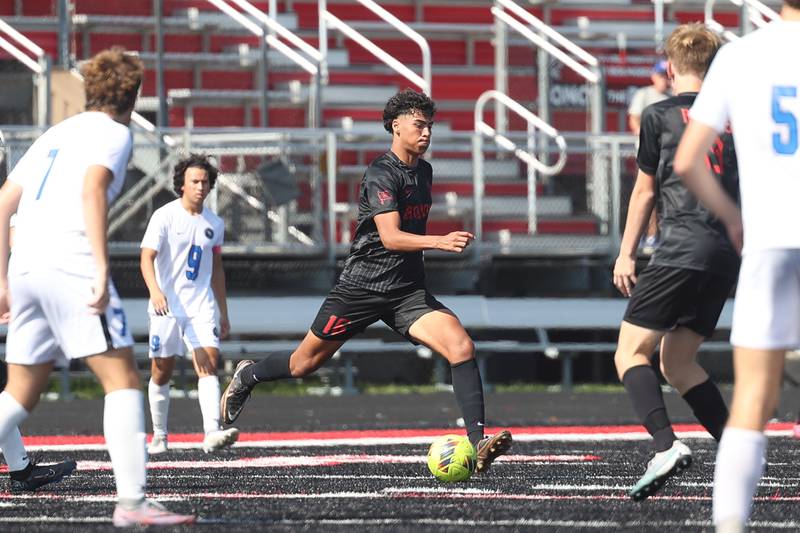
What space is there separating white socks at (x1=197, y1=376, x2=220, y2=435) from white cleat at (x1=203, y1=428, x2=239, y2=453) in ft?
1.01

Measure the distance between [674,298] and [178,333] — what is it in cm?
465

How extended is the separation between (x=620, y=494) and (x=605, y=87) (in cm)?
1331

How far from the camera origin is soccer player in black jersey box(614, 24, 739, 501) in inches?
295

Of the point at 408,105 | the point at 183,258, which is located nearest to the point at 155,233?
the point at 183,258

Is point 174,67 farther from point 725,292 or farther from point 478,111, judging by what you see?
point 725,292

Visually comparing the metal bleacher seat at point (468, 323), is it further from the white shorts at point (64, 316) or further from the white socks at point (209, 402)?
the white shorts at point (64, 316)

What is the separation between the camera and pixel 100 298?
6164mm

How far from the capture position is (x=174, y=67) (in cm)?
2045

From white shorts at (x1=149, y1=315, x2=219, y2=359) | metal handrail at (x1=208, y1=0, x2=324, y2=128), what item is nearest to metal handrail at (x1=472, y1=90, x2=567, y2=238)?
metal handrail at (x1=208, y1=0, x2=324, y2=128)

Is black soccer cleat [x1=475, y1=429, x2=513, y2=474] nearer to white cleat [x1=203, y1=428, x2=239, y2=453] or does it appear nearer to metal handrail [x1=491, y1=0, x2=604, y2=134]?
white cleat [x1=203, y1=428, x2=239, y2=453]

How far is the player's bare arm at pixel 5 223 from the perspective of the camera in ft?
21.7

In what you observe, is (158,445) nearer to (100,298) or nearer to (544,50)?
(100,298)

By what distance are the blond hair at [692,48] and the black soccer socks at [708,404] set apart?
142 cm

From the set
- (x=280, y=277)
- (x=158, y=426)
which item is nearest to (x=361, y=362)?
(x=280, y=277)
